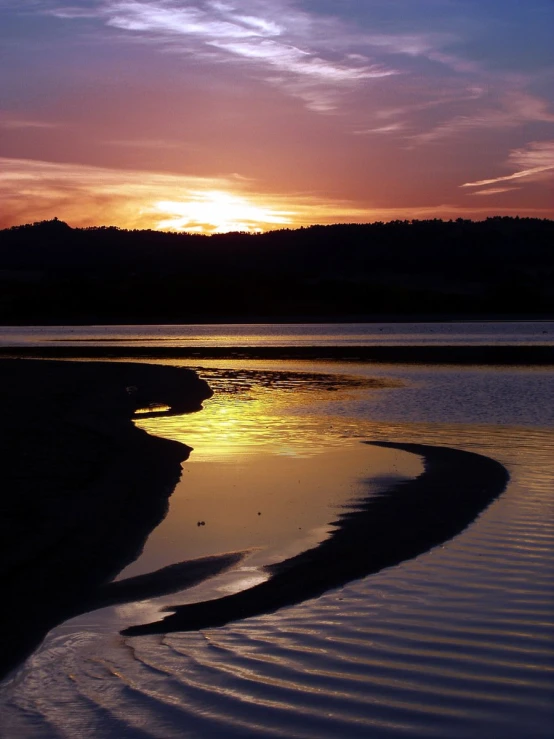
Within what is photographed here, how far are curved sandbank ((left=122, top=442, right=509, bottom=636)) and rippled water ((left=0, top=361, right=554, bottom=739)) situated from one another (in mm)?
202

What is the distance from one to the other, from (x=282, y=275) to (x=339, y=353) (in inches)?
3698

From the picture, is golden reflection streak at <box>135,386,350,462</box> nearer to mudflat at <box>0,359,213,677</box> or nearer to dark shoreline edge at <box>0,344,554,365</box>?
mudflat at <box>0,359,213,677</box>

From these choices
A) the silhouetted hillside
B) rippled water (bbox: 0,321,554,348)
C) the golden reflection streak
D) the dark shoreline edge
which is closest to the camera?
the golden reflection streak

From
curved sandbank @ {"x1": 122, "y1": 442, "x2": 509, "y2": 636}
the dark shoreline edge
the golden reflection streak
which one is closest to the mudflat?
the golden reflection streak

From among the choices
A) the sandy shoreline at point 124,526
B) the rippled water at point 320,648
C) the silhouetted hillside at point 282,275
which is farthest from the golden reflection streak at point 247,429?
the silhouetted hillside at point 282,275

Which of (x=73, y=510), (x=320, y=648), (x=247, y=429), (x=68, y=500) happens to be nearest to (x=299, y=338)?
(x=247, y=429)

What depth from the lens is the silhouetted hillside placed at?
4828 inches

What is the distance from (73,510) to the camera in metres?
11.0

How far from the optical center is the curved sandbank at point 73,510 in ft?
25.7

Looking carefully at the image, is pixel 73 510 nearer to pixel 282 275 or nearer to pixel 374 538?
pixel 374 538

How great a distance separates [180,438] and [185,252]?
15134cm

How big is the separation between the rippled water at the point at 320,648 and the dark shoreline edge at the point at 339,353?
3054 centimetres

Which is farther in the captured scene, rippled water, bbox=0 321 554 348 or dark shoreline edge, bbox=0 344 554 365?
rippled water, bbox=0 321 554 348

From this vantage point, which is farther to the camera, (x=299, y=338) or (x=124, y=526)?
(x=299, y=338)
